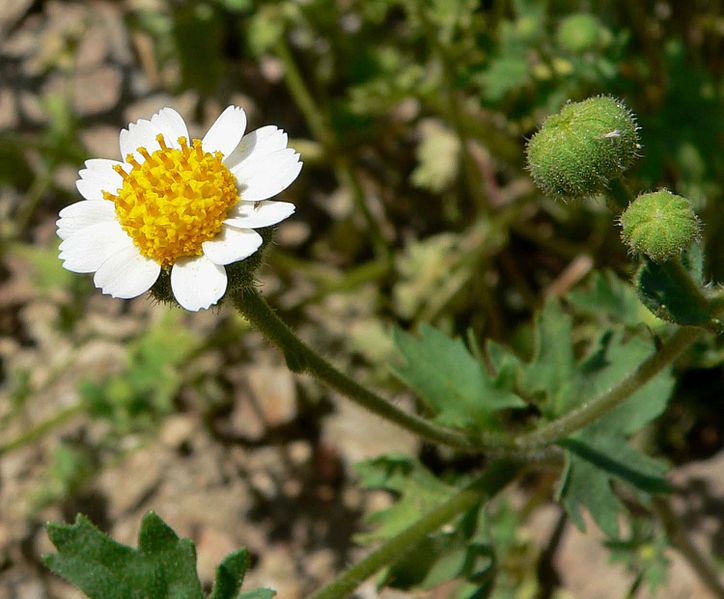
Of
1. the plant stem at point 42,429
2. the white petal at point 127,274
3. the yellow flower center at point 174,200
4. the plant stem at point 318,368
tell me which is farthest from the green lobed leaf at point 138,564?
the plant stem at point 42,429

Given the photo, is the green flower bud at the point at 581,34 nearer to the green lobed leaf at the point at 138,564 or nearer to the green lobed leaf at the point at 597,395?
the green lobed leaf at the point at 597,395

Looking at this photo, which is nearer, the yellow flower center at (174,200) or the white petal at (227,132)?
the yellow flower center at (174,200)

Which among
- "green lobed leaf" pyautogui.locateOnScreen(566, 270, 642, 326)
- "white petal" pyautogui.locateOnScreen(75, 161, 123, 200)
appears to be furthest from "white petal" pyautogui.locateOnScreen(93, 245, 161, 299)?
"green lobed leaf" pyautogui.locateOnScreen(566, 270, 642, 326)

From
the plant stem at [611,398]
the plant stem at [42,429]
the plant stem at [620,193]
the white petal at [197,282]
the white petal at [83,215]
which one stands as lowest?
the plant stem at [611,398]

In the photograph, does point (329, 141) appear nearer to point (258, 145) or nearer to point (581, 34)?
point (581, 34)

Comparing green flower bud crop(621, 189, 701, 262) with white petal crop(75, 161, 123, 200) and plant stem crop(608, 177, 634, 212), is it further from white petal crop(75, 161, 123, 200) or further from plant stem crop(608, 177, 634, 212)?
white petal crop(75, 161, 123, 200)

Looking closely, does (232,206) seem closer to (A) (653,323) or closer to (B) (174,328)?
(A) (653,323)
